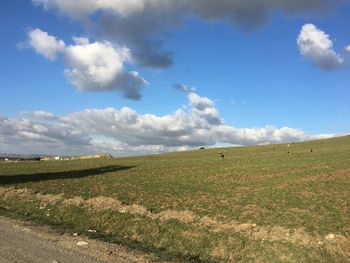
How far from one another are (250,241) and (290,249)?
79.7 inches

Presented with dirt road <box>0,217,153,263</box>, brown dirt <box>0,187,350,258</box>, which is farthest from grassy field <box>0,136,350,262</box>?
dirt road <box>0,217,153,263</box>

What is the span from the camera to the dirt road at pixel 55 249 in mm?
15719

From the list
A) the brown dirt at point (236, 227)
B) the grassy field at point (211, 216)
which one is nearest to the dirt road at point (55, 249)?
the grassy field at point (211, 216)

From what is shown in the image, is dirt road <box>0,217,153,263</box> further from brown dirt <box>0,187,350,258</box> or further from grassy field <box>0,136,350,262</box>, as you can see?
brown dirt <box>0,187,350,258</box>

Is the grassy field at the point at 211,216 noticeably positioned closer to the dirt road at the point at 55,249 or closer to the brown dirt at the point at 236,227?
the brown dirt at the point at 236,227

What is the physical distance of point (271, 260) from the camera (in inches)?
677

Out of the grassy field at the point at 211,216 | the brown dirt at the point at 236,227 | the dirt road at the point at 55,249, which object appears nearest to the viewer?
the dirt road at the point at 55,249

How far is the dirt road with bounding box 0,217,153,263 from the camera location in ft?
51.6

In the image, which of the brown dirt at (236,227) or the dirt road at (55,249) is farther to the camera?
the brown dirt at (236,227)

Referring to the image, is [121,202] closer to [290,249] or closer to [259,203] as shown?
[259,203]

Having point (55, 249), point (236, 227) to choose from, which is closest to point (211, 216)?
point (236, 227)

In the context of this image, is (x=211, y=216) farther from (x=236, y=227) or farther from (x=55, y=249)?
(x=55, y=249)

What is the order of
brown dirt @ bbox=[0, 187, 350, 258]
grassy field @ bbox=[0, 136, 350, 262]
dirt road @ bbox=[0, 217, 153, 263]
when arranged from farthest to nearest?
brown dirt @ bbox=[0, 187, 350, 258]
grassy field @ bbox=[0, 136, 350, 262]
dirt road @ bbox=[0, 217, 153, 263]

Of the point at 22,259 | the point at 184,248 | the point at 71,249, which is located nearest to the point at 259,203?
the point at 184,248
